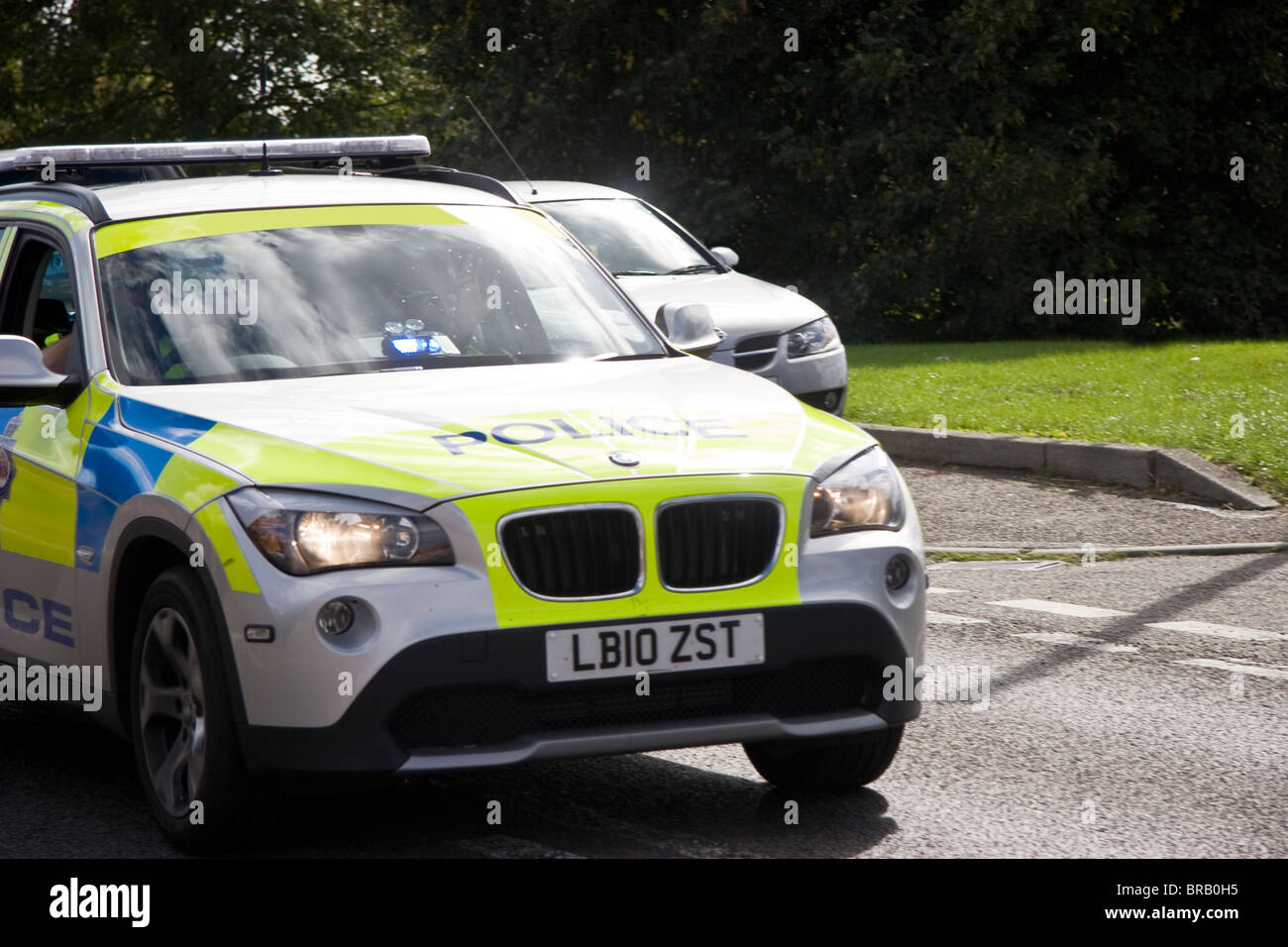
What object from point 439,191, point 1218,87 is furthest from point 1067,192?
point 439,191

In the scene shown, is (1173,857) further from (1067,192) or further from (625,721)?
(1067,192)

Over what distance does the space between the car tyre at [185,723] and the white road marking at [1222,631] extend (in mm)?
4392

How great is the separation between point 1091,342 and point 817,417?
15.6 meters

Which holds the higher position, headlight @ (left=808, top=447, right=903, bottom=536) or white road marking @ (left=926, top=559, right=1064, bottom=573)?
headlight @ (left=808, top=447, right=903, bottom=536)

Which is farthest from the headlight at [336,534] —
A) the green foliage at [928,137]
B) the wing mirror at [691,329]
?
the green foliage at [928,137]

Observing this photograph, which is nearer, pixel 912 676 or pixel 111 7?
pixel 912 676

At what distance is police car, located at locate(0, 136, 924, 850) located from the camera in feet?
15.0

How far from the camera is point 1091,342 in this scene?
20422 mm

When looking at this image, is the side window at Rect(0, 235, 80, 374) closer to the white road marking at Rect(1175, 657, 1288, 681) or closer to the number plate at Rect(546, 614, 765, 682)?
the number plate at Rect(546, 614, 765, 682)

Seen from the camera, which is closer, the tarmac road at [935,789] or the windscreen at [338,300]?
the tarmac road at [935,789]

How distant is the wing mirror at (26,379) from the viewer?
17.8 feet

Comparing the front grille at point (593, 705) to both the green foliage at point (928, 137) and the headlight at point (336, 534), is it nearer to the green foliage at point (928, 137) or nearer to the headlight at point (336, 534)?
the headlight at point (336, 534)
